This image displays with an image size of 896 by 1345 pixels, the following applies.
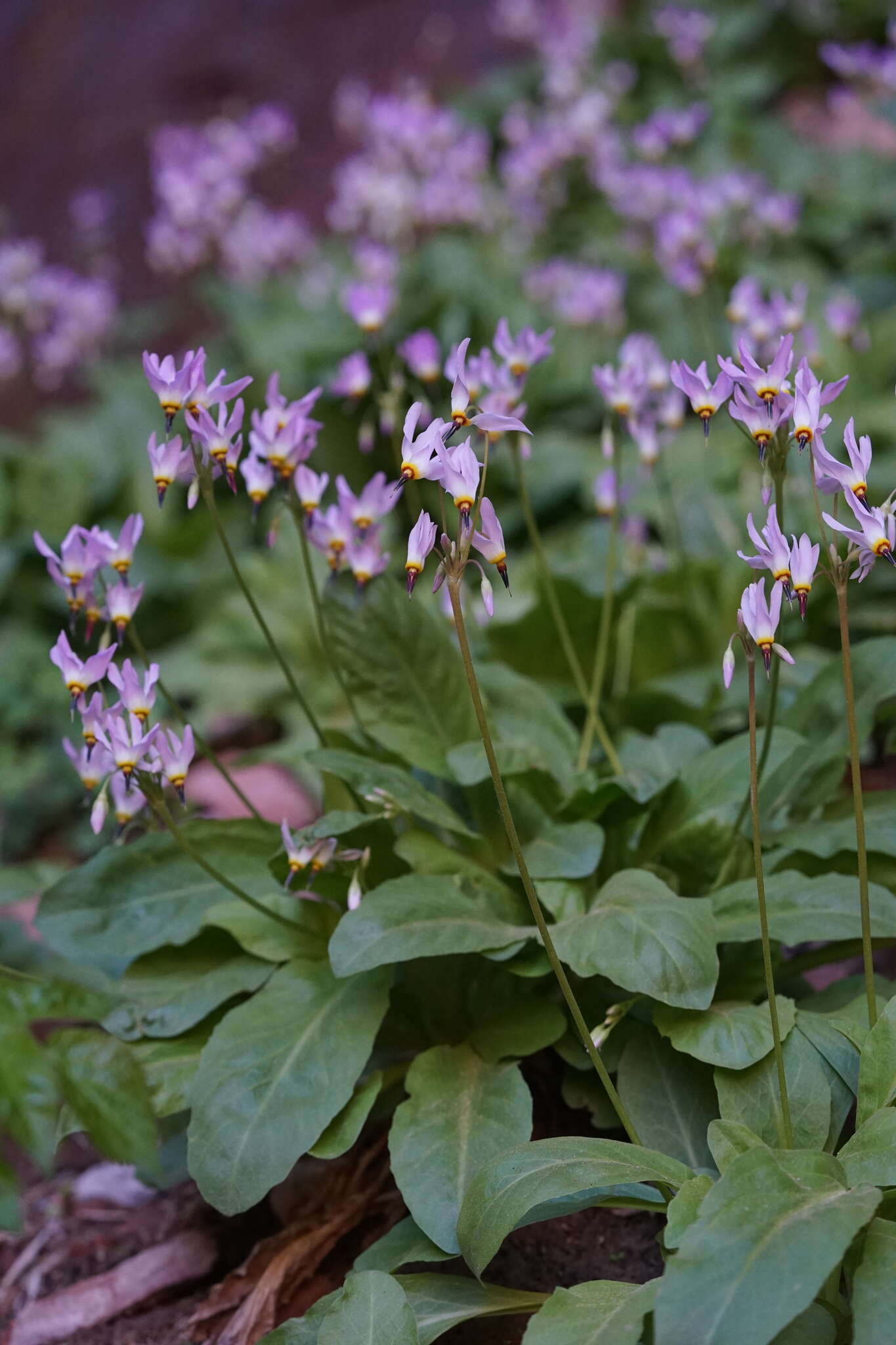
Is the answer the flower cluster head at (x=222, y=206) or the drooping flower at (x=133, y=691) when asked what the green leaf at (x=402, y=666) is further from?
the flower cluster head at (x=222, y=206)

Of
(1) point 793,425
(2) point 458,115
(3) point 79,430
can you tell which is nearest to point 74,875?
(1) point 793,425

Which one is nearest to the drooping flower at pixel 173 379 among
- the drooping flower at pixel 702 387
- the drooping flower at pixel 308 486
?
the drooping flower at pixel 308 486

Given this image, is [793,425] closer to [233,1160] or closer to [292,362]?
[233,1160]

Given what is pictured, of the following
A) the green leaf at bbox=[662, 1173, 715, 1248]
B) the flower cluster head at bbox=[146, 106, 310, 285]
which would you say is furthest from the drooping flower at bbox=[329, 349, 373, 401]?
the flower cluster head at bbox=[146, 106, 310, 285]

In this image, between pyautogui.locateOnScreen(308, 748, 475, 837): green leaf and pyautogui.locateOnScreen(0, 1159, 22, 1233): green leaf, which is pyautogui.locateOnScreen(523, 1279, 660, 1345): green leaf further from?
pyautogui.locateOnScreen(308, 748, 475, 837): green leaf

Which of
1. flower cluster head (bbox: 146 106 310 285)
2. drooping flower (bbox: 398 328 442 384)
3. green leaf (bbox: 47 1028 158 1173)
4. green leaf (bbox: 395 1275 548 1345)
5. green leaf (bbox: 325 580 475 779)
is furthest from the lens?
flower cluster head (bbox: 146 106 310 285)

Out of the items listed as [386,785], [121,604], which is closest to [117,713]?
[121,604]
